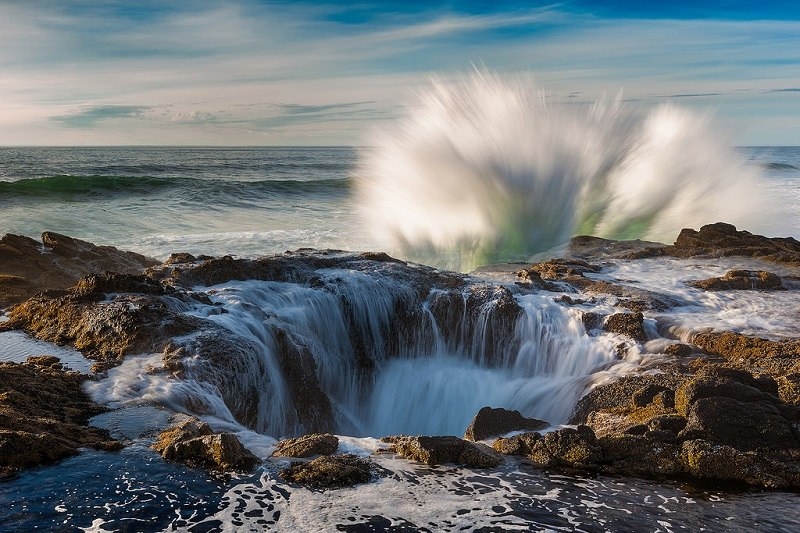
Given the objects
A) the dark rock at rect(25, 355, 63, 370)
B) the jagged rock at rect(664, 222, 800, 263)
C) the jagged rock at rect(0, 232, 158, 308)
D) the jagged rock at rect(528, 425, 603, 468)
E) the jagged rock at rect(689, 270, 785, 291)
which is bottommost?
the dark rock at rect(25, 355, 63, 370)

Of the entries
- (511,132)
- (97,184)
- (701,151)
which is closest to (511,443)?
(511,132)

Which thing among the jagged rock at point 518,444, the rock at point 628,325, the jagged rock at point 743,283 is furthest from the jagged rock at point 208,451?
the jagged rock at point 743,283

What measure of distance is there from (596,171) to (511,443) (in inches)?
533

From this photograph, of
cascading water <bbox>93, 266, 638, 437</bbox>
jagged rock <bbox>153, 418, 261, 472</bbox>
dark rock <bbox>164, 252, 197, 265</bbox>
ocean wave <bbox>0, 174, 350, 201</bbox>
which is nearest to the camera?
jagged rock <bbox>153, 418, 261, 472</bbox>

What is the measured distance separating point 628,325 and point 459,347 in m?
2.15

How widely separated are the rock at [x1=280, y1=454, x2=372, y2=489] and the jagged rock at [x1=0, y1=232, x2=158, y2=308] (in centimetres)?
646

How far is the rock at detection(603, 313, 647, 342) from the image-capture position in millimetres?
8219

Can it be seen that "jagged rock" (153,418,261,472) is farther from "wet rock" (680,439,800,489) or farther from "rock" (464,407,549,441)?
"wet rock" (680,439,800,489)

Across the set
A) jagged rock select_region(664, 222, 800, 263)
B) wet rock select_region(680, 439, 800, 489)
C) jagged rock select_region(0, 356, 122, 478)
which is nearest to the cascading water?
jagged rock select_region(0, 356, 122, 478)

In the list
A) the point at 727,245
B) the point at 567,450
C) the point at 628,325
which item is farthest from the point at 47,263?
the point at 727,245

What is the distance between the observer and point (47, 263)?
1083 centimetres

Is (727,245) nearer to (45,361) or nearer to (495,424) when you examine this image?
(495,424)

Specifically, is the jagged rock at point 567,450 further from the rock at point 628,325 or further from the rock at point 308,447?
the rock at point 628,325

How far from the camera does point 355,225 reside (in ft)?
73.8
